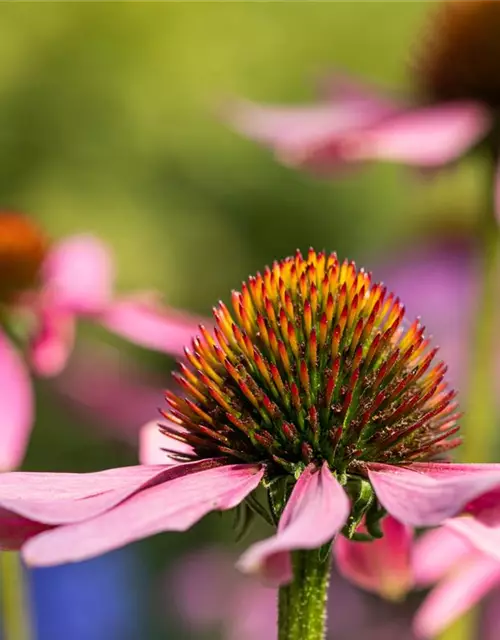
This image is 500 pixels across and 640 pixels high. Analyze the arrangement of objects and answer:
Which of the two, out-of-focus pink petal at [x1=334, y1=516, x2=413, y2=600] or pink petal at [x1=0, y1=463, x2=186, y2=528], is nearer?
pink petal at [x1=0, y1=463, x2=186, y2=528]

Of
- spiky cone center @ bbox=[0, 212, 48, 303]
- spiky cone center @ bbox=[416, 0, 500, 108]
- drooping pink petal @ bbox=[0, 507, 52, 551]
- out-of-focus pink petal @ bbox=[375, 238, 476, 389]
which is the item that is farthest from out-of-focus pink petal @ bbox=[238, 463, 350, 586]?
out-of-focus pink petal @ bbox=[375, 238, 476, 389]

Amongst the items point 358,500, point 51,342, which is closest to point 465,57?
point 51,342

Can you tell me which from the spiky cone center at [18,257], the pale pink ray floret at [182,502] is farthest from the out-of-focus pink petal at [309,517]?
the spiky cone center at [18,257]

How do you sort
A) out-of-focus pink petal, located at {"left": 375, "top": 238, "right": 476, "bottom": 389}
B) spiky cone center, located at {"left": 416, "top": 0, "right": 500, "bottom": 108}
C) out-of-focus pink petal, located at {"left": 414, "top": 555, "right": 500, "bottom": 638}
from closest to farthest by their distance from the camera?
1. out-of-focus pink petal, located at {"left": 414, "top": 555, "right": 500, "bottom": 638}
2. spiky cone center, located at {"left": 416, "top": 0, "right": 500, "bottom": 108}
3. out-of-focus pink petal, located at {"left": 375, "top": 238, "right": 476, "bottom": 389}

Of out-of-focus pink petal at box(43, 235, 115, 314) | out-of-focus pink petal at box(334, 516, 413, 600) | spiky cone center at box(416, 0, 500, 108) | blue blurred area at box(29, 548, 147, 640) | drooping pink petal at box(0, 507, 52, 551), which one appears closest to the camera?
drooping pink petal at box(0, 507, 52, 551)

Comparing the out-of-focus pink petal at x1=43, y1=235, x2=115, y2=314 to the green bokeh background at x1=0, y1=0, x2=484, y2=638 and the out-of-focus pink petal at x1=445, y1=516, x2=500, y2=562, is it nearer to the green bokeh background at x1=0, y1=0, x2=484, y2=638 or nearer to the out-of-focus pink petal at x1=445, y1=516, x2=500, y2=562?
the out-of-focus pink petal at x1=445, y1=516, x2=500, y2=562

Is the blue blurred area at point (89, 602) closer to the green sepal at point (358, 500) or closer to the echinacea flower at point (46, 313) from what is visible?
the echinacea flower at point (46, 313)

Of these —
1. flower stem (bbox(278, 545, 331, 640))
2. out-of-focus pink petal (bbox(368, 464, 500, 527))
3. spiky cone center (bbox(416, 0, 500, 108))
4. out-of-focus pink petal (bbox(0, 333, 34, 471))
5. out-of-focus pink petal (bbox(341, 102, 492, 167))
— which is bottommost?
flower stem (bbox(278, 545, 331, 640))

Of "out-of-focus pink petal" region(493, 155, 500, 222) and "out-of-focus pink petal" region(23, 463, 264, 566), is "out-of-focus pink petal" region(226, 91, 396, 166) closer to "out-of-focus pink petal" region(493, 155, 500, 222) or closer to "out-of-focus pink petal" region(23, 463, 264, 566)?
"out-of-focus pink petal" region(493, 155, 500, 222)

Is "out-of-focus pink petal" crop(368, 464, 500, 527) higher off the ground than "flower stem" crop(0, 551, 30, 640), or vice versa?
"out-of-focus pink petal" crop(368, 464, 500, 527)
